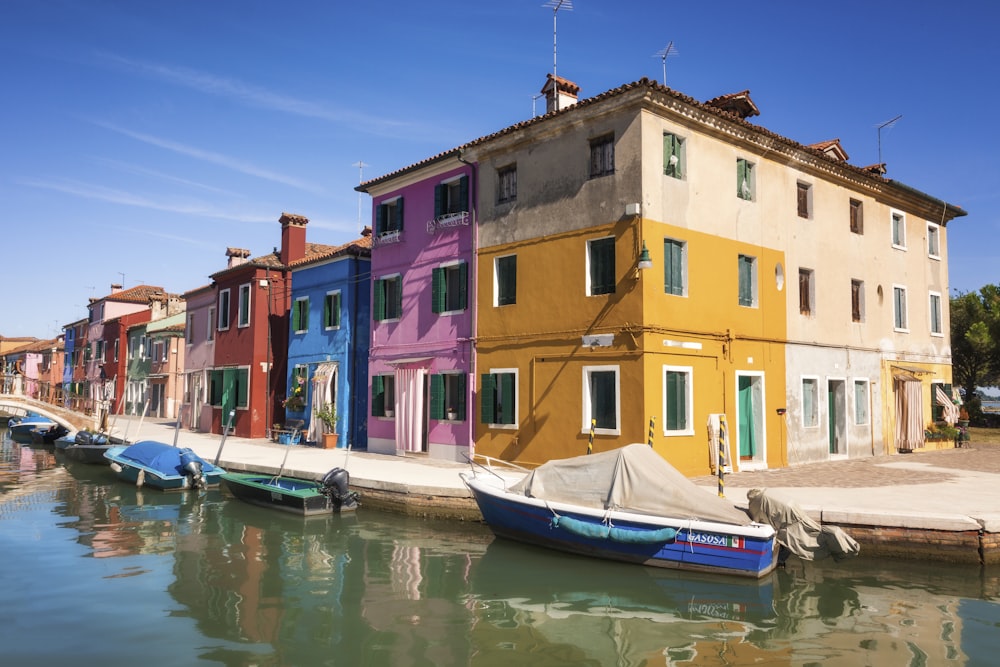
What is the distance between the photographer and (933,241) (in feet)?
87.9

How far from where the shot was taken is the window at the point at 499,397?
61.5 feet

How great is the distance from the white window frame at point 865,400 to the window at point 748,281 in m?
5.52

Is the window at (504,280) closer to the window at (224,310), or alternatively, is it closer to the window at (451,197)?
the window at (451,197)

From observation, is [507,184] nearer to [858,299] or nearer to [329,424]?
[329,424]

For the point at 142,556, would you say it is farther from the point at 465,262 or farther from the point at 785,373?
the point at 785,373

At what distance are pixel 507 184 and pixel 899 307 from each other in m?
15.0

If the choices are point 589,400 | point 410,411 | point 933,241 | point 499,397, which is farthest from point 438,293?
point 933,241

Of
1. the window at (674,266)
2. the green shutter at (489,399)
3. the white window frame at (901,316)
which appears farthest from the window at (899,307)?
the green shutter at (489,399)

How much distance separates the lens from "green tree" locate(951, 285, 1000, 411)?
3381cm

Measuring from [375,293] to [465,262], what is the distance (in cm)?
457

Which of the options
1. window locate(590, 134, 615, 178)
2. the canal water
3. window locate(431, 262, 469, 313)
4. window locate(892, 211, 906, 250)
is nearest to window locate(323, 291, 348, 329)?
window locate(431, 262, 469, 313)

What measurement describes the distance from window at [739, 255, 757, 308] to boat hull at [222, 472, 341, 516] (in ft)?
38.4

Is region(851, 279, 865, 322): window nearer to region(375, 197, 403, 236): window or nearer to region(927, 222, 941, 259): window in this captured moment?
region(927, 222, 941, 259): window

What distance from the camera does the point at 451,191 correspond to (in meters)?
21.6
